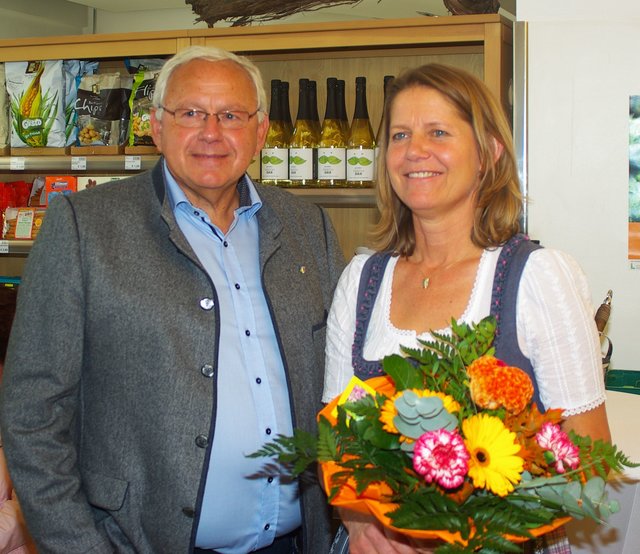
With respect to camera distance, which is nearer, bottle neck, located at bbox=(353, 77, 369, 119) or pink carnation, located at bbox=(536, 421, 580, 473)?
pink carnation, located at bbox=(536, 421, 580, 473)

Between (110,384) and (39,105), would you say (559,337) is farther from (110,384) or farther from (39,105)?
(39,105)

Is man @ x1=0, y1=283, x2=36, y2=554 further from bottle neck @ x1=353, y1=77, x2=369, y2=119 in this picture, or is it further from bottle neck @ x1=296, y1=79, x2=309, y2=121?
bottle neck @ x1=353, y1=77, x2=369, y2=119

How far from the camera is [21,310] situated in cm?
159

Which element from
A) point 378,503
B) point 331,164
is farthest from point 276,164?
point 378,503

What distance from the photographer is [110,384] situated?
163 centimetres

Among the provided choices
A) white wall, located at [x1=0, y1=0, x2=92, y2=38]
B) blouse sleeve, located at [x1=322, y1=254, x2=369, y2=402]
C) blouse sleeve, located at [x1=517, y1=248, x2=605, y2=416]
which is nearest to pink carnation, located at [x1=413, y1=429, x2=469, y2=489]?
blouse sleeve, located at [x1=517, y1=248, x2=605, y2=416]

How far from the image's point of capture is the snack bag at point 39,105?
10.5 feet

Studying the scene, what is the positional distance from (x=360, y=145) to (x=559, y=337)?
1.84 metres

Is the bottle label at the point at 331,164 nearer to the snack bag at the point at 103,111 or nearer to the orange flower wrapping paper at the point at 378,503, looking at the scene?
the snack bag at the point at 103,111

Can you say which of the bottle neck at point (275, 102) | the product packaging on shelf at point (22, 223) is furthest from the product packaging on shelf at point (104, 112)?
the bottle neck at point (275, 102)

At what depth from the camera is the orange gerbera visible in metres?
1.05

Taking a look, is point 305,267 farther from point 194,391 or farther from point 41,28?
point 41,28

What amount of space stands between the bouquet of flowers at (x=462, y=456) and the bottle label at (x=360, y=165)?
172cm

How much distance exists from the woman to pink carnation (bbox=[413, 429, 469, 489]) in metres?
0.40
